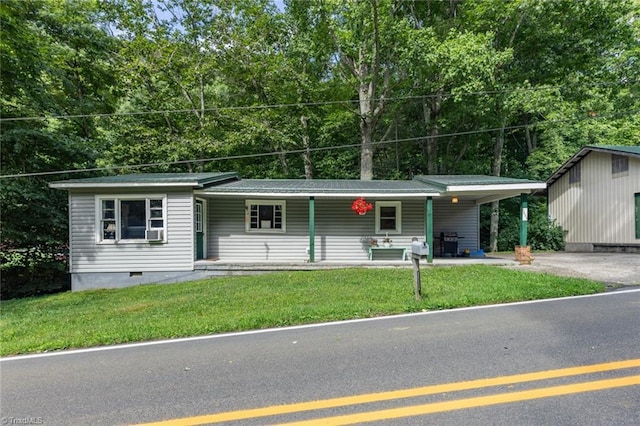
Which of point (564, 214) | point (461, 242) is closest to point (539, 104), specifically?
point (564, 214)

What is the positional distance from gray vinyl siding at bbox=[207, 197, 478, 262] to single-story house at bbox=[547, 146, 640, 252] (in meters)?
9.30

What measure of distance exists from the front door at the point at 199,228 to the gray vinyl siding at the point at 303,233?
1.26ft

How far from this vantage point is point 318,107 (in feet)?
67.2

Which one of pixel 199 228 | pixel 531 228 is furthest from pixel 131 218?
pixel 531 228

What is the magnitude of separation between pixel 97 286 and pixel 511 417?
37.7ft

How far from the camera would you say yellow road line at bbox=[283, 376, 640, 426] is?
260 centimetres

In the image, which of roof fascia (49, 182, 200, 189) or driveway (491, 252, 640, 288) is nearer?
driveway (491, 252, 640, 288)

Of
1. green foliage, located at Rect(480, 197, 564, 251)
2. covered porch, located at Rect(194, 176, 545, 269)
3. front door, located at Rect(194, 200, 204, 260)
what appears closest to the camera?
front door, located at Rect(194, 200, 204, 260)

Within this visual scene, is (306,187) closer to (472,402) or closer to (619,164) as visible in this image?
(472,402)

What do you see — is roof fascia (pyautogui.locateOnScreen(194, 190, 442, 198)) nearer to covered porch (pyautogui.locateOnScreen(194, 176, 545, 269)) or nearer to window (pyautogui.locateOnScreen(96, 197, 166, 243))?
covered porch (pyautogui.locateOnScreen(194, 176, 545, 269))

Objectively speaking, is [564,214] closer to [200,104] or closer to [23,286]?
[200,104]

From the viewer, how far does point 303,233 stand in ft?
40.4

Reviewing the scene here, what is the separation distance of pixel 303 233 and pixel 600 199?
13547 mm

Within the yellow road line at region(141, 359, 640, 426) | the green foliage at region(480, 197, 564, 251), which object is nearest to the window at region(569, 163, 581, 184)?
the green foliage at region(480, 197, 564, 251)
